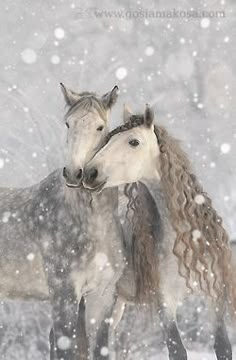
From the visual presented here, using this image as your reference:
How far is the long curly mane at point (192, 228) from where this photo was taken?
1.29 meters

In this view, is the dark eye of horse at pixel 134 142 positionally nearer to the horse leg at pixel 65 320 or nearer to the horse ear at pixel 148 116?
the horse ear at pixel 148 116

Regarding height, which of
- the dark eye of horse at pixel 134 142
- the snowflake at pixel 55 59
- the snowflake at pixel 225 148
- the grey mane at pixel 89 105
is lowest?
the snowflake at pixel 225 148

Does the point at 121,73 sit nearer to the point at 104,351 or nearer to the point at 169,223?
the point at 169,223

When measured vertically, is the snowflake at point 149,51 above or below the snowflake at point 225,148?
above

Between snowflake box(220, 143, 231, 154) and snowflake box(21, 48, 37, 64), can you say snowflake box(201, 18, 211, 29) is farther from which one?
snowflake box(21, 48, 37, 64)

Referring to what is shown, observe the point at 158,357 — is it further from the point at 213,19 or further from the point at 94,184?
the point at 213,19

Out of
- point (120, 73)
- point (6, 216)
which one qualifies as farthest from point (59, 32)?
point (6, 216)

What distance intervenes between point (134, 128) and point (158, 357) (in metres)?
0.72

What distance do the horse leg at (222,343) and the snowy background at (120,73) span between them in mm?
600

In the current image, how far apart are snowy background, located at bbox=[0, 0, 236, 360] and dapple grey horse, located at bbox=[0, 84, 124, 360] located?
0.51m

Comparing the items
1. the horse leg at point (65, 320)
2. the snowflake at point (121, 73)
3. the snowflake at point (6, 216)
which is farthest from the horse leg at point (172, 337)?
the snowflake at point (121, 73)

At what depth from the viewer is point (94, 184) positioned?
1231 millimetres

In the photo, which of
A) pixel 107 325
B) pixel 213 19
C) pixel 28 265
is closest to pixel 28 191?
pixel 28 265

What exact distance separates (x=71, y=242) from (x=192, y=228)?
11.3 inches
